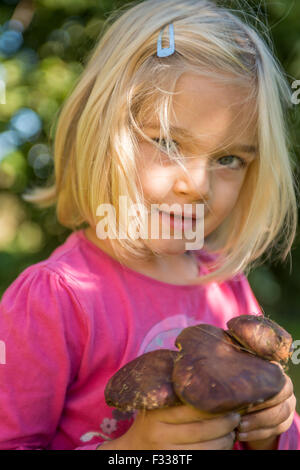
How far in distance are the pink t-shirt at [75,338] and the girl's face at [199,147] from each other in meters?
0.17

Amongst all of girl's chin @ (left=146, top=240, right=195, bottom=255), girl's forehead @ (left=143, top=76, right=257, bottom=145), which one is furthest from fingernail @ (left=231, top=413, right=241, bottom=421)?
girl's forehead @ (left=143, top=76, right=257, bottom=145)

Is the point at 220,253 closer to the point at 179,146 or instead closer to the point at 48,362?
the point at 179,146

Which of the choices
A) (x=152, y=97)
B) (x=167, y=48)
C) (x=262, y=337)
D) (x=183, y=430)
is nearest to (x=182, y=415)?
(x=183, y=430)

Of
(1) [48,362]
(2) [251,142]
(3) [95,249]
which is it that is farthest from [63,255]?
(2) [251,142]

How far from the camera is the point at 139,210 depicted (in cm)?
129

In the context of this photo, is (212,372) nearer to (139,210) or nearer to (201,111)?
(139,210)

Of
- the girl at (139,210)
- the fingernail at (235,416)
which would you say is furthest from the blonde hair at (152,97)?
the fingernail at (235,416)

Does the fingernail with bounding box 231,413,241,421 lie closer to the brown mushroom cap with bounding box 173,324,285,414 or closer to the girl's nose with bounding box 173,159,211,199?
the brown mushroom cap with bounding box 173,324,285,414

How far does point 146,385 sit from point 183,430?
14 centimetres

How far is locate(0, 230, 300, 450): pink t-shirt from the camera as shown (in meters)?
1.18

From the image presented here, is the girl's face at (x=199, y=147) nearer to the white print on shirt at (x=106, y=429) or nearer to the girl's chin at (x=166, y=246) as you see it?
the girl's chin at (x=166, y=246)

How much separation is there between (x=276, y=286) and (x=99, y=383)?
197 centimetres

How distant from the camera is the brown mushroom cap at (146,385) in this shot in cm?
94

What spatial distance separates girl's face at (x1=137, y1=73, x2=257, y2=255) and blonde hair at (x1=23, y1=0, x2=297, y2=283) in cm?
3
